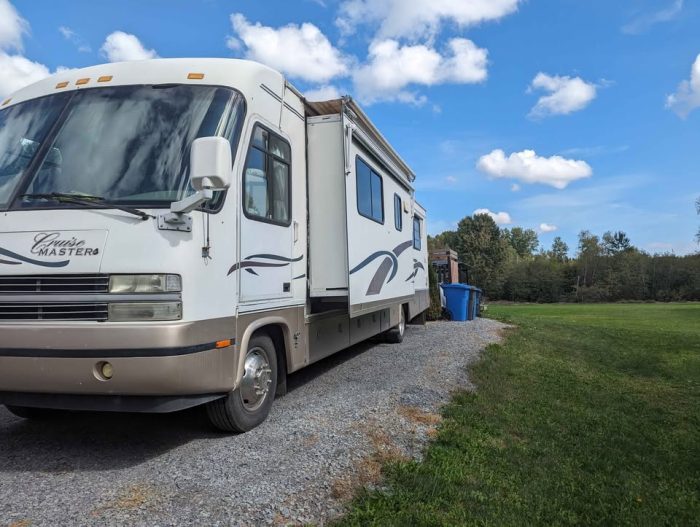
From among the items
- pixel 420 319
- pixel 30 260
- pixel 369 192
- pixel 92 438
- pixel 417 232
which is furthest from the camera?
pixel 420 319

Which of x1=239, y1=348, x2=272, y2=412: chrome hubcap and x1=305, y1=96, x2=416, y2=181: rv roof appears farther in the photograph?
x1=305, y1=96, x2=416, y2=181: rv roof

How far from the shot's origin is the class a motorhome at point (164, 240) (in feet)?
11.9

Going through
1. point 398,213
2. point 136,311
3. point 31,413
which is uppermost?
point 398,213

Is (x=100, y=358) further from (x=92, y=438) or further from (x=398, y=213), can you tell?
(x=398, y=213)

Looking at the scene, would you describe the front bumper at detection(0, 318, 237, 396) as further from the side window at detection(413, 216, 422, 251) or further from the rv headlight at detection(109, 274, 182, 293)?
the side window at detection(413, 216, 422, 251)

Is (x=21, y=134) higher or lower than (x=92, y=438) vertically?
higher

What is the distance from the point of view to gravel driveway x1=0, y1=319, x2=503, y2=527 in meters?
3.20

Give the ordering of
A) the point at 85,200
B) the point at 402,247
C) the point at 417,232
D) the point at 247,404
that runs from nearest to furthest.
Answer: the point at 85,200 < the point at 247,404 < the point at 402,247 < the point at 417,232

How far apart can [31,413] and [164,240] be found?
2628 millimetres

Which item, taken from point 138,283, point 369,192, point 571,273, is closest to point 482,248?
point 571,273

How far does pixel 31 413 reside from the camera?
4.99 meters

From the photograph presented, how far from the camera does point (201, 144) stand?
364 centimetres

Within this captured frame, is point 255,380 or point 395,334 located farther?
point 395,334

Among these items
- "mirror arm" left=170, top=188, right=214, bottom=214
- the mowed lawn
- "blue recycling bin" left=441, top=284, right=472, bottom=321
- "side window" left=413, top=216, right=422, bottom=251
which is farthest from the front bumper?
"blue recycling bin" left=441, top=284, right=472, bottom=321
